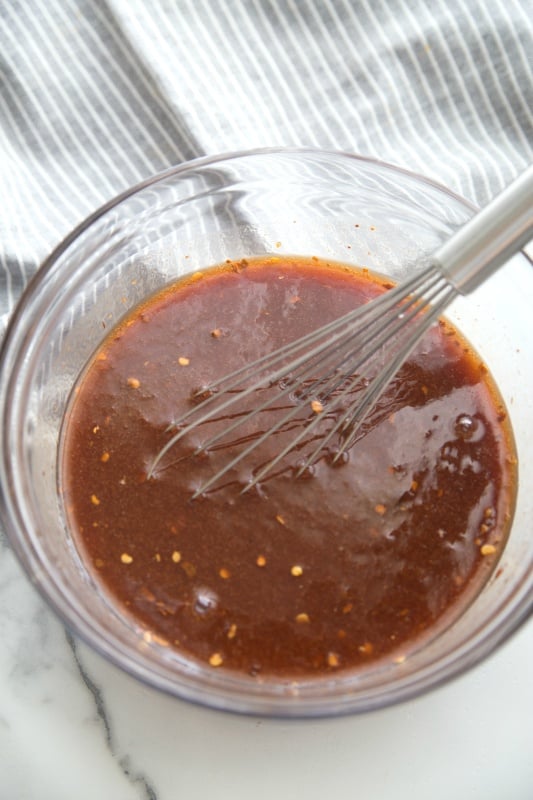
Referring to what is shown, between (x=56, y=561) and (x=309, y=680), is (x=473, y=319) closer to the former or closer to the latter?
(x=309, y=680)

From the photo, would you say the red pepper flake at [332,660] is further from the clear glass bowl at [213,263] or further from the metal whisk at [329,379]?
the metal whisk at [329,379]

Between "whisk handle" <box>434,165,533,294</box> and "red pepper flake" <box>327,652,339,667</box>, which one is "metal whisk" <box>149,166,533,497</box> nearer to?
"whisk handle" <box>434,165,533,294</box>

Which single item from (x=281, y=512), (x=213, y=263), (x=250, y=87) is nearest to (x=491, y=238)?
(x=281, y=512)

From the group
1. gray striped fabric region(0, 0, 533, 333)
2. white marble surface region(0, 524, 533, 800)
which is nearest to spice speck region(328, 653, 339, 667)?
white marble surface region(0, 524, 533, 800)

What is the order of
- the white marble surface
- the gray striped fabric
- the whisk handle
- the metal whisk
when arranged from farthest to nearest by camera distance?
1. the gray striped fabric
2. the white marble surface
3. the metal whisk
4. the whisk handle

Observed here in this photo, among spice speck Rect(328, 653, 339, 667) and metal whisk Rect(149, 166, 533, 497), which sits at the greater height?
metal whisk Rect(149, 166, 533, 497)

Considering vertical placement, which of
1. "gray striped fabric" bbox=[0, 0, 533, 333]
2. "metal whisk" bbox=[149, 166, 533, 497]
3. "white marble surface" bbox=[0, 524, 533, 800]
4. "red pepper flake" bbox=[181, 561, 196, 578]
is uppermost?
"gray striped fabric" bbox=[0, 0, 533, 333]

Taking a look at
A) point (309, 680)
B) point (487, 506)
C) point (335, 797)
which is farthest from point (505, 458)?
point (335, 797)
